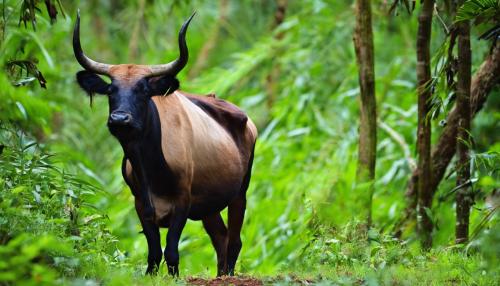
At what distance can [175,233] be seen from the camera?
938 centimetres

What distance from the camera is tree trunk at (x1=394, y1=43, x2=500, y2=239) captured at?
11555 millimetres

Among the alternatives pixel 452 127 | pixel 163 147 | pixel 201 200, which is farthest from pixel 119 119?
pixel 452 127

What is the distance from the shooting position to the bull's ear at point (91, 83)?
9547 mm

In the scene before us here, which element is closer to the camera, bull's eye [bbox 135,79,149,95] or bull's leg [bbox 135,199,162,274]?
bull's eye [bbox 135,79,149,95]

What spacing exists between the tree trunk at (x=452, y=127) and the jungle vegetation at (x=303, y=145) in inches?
0.9

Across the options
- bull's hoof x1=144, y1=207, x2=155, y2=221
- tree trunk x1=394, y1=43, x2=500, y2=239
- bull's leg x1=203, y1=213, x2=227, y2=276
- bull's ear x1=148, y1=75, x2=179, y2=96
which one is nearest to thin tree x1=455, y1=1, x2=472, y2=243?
tree trunk x1=394, y1=43, x2=500, y2=239

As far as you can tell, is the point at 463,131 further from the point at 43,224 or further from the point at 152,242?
the point at 43,224

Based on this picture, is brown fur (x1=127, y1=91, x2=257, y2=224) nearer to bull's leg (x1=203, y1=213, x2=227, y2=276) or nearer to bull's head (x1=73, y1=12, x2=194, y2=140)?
bull's head (x1=73, y1=12, x2=194, y2=140)

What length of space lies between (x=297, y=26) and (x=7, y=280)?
14.0 meters

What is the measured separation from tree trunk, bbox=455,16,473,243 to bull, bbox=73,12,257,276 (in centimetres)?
234

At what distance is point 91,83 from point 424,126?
3.86m

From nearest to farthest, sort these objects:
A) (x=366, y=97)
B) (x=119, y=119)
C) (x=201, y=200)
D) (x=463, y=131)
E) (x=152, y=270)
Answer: (x=119, y=119) < (x=152, y=270) < (x=201, y=200) < (x=463, y=131) < (x=366, y=97)

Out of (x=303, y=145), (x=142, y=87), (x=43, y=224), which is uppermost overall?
(x=142, y=87)

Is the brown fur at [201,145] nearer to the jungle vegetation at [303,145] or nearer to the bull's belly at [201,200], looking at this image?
the bull's belly at [201,200]
